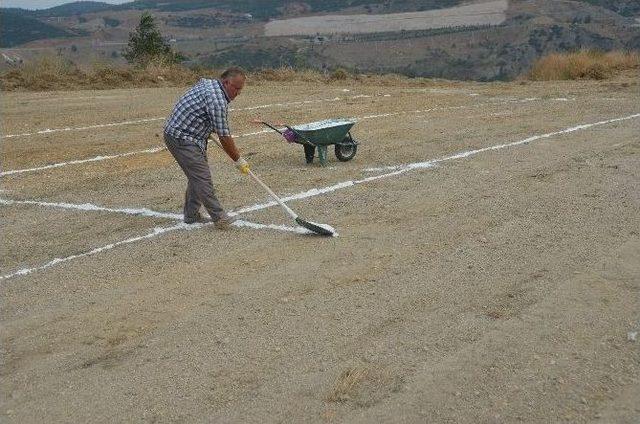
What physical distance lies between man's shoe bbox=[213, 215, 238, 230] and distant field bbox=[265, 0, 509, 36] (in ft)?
260

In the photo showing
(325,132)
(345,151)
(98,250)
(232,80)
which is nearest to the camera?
(98,250)

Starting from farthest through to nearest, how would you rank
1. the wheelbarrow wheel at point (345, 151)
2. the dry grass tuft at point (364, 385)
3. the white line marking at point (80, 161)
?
the white line marking at point (80, 161)
the wheelbarrow wheel at point (345, 151)
the dry grass tuft at point (364, 385)

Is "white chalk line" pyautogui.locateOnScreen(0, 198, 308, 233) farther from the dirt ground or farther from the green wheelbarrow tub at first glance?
the green wheelbarrow tub

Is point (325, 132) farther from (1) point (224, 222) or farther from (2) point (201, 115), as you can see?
(1) point (224, 222)

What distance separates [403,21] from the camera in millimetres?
96812

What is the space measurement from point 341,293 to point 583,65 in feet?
66.9

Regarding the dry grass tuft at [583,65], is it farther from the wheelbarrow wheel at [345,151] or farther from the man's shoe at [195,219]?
the man's shoe at [195,219]

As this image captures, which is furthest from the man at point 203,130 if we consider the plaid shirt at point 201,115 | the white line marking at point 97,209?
the white line marking at point 97,209

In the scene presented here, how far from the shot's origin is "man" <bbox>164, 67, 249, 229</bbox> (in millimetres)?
7781

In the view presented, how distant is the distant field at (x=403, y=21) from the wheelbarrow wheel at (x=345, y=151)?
75846mm

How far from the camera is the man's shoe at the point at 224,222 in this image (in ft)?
25.7

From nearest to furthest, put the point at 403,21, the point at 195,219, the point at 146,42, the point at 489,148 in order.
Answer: the point at 195,219 → the point at 489,148 → the point at 146,42 → the point at 403,21

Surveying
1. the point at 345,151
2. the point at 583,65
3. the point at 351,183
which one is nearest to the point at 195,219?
the point at 351,183

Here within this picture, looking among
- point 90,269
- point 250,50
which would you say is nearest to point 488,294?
point 90,269
